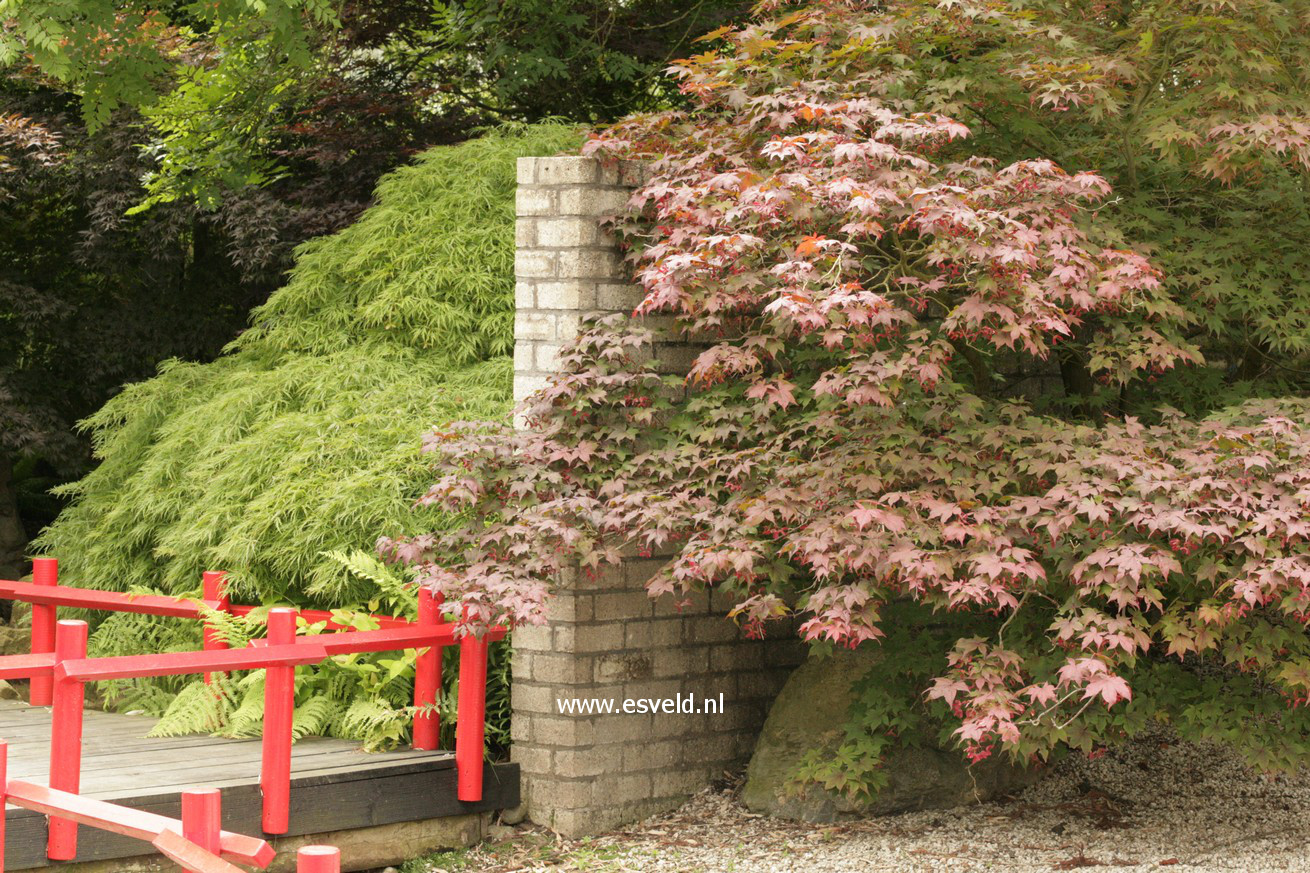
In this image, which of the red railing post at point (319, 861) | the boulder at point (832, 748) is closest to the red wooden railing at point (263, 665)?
the boulder at point (832, 748)

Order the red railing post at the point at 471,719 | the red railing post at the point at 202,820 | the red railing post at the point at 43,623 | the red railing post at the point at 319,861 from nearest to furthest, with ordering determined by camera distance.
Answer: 1. the red railing post at the point at 319,861
2. the red railing post at the point at 202,820
3. the red railing post at the point at 471,719
4. the red railing post at the point at 43,623

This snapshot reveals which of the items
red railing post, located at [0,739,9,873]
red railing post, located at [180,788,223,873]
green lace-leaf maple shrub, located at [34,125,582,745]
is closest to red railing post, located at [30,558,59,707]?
green lace-leaf maple shrub, located at [34,125,582,745]

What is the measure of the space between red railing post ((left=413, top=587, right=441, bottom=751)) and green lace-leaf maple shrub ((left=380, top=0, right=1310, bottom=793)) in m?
0.28

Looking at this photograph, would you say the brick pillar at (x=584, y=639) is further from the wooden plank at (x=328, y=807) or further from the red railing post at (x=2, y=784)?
the red railing post at (x=2, y=784)

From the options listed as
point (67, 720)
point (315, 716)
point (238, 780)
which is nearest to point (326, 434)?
point (315, 716)

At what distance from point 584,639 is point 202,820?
3.10 metres

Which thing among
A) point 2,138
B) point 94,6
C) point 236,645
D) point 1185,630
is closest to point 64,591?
point 236,645

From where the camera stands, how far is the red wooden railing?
4.89 metres

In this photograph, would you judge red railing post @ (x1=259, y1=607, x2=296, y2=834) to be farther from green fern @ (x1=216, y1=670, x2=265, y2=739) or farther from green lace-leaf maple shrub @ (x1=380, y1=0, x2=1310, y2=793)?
green fern @ (x1=216, y1=670, x2=265, y2=739)

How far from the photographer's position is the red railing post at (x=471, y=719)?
6113 mm

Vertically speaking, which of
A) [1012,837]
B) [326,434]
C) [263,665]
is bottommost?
[1012,837]

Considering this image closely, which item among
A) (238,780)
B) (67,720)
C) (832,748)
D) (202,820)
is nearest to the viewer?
(202,820)

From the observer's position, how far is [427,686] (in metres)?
6.32

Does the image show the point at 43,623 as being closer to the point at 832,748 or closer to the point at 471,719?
the point at 471,719
